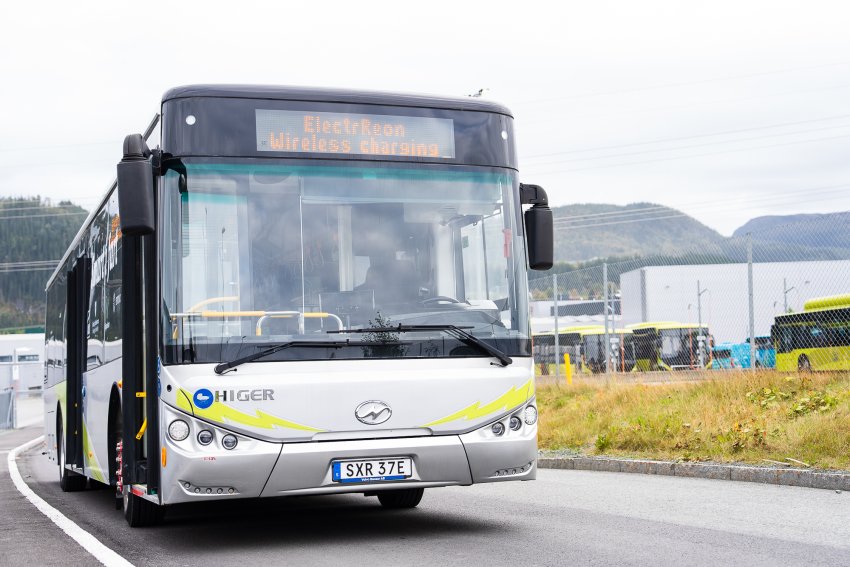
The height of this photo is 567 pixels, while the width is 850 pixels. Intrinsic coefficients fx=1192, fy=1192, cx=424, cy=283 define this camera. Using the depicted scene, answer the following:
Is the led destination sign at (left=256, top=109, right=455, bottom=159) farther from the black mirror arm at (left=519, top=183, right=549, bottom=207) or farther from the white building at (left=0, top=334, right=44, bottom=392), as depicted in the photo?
the white building at (left=0, top=334, right=44, bottom=392)

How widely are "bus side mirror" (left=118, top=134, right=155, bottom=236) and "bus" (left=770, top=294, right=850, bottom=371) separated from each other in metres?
11.1

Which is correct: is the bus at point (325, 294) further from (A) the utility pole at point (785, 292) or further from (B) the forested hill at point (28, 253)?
(B) the forested hill at point (28, 253)

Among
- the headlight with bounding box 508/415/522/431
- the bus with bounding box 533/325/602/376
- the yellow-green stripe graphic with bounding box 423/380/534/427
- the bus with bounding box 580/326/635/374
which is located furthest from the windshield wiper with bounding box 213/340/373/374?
the bus with bounding box 533/325/602/376

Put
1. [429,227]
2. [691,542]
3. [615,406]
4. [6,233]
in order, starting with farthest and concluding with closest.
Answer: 1. [6,233]
2. [615,406]
3. [429,227]
4. [691,542]

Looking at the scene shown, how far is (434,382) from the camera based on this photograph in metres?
8.50

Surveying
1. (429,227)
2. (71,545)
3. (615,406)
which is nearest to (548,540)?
(429,227)

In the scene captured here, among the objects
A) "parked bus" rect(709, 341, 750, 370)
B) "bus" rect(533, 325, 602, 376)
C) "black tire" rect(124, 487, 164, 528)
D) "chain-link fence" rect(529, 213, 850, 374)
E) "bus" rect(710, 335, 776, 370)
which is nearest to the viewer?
"black tire" rect(124, 487, 164, 528)

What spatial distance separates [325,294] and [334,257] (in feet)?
0.96

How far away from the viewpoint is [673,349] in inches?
1188

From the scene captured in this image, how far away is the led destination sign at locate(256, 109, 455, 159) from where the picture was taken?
28.3 ft

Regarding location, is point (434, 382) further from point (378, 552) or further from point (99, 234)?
point (99, 234)

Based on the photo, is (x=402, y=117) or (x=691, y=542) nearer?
(x=691, y=542)

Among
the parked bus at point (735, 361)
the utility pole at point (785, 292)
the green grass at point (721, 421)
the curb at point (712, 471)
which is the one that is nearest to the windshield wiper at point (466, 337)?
the curb at point (712, 471)

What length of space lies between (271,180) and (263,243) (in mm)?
470
